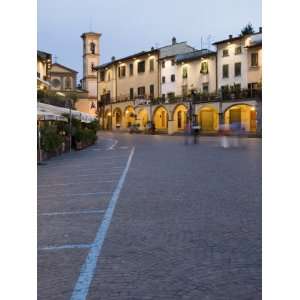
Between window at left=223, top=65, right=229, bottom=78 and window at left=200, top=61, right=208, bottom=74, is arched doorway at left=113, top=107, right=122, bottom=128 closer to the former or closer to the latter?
window at left=200, top=61, right=208, bottom=74

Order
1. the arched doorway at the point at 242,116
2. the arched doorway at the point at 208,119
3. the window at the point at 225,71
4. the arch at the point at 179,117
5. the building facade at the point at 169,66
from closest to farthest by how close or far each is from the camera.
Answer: the arched doorway at the point at 242,116 → the window at the point at 225,71 → the arched doorway at the point at 208,119 → the arch at the point at 179,117 → the building facade at the point at 169,66

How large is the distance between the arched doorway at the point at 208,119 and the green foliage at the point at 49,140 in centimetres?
3024

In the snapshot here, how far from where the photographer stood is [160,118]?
58562 millimetres

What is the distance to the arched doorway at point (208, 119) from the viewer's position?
48494 mm

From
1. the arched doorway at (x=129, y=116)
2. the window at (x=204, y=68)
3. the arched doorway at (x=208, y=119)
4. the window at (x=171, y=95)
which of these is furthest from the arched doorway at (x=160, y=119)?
the window at (x=204, y=68)

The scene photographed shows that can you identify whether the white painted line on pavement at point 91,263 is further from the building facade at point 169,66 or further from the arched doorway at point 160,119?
the arched doorway at point 160,119

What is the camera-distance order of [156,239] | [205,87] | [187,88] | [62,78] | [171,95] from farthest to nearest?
[62,78], [171,95], [187,88], [205,87], [156,239]

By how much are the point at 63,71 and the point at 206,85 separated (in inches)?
1394

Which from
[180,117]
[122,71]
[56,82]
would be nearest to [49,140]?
[180,117]

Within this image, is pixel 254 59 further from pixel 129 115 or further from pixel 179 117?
pixel 129 115

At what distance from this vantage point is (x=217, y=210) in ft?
24.0

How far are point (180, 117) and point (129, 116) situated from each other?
39.2 ft

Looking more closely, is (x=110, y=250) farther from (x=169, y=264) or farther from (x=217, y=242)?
(x=217, y=242)

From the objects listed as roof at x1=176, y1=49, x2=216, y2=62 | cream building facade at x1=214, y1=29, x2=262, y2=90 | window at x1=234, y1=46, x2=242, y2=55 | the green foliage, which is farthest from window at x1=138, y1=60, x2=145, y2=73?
the green foliage
